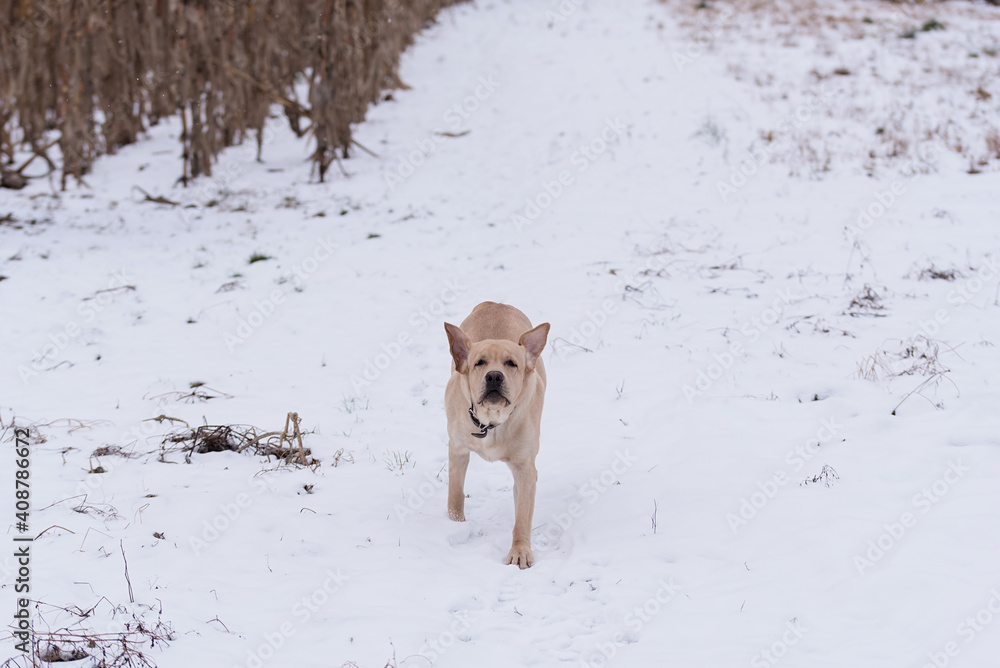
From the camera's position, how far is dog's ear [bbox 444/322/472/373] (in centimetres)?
436

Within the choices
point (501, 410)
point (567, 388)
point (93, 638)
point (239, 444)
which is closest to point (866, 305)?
point (567, 388)

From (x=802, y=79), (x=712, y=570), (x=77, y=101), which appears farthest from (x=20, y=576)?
(x=802, y=79)

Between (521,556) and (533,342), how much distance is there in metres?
1.31

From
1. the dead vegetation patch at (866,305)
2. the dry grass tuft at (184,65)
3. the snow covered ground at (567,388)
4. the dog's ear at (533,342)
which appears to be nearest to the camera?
the snow covered ground at (567,388)

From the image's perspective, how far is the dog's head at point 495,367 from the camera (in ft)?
13.6

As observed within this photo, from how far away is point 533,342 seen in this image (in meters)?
4.51

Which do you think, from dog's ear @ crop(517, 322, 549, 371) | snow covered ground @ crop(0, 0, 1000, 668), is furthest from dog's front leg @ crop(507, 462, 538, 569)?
dog's ear @ crop(517, 322, 549, 371)

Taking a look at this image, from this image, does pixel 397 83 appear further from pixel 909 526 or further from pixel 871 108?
pixel 909 526

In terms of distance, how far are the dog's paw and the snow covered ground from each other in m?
0.08

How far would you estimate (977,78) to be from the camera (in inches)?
609

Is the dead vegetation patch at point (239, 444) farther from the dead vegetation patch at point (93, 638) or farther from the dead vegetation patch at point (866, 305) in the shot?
the dead vegetation patch at point (866, 305)

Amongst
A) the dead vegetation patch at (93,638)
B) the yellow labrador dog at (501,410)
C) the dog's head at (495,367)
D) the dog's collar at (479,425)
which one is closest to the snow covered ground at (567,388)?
Answer: the dead vegetation patch at (93,638)

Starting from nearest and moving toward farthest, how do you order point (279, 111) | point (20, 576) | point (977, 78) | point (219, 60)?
1. point (20, 576)
2. point (219, 60)
3. point (977, 78)
4. point (279, 111)

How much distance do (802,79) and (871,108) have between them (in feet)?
9.82
